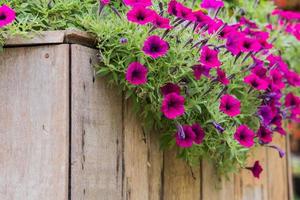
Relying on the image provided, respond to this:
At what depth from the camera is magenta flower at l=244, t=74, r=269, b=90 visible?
2129 millimetres

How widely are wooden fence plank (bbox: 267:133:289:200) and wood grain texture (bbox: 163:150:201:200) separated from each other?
663mm

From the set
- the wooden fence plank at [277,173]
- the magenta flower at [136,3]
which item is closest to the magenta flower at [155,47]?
the magenta flower at [136,3]

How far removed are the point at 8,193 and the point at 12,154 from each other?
12 cm

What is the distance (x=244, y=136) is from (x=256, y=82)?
0.22 meters

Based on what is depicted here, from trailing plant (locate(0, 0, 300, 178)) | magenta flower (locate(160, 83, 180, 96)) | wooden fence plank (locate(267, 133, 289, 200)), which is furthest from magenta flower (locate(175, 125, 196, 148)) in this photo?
wooden fence plank (locate(267, 133, 289, 200))

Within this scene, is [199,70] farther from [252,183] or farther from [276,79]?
[252,183]

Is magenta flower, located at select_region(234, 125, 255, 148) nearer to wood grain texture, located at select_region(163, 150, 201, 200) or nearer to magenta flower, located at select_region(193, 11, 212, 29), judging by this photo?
wood grain texture, located at select_region(163, 150, 201, 200)

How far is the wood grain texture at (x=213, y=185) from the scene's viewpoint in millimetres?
2312

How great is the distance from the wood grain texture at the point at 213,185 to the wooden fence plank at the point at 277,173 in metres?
0.38

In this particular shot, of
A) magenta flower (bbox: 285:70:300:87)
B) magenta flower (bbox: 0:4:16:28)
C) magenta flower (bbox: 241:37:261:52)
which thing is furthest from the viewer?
magenta flower (bbox: 285:70:300:87)

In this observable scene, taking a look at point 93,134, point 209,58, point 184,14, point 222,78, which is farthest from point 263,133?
point 93,134

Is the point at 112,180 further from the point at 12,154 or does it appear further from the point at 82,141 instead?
the point at 12,154

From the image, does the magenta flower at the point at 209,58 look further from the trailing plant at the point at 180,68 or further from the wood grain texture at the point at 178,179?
the wood grain texture at the point at 178,179

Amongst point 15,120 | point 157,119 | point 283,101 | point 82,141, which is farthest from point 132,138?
point 283,101
